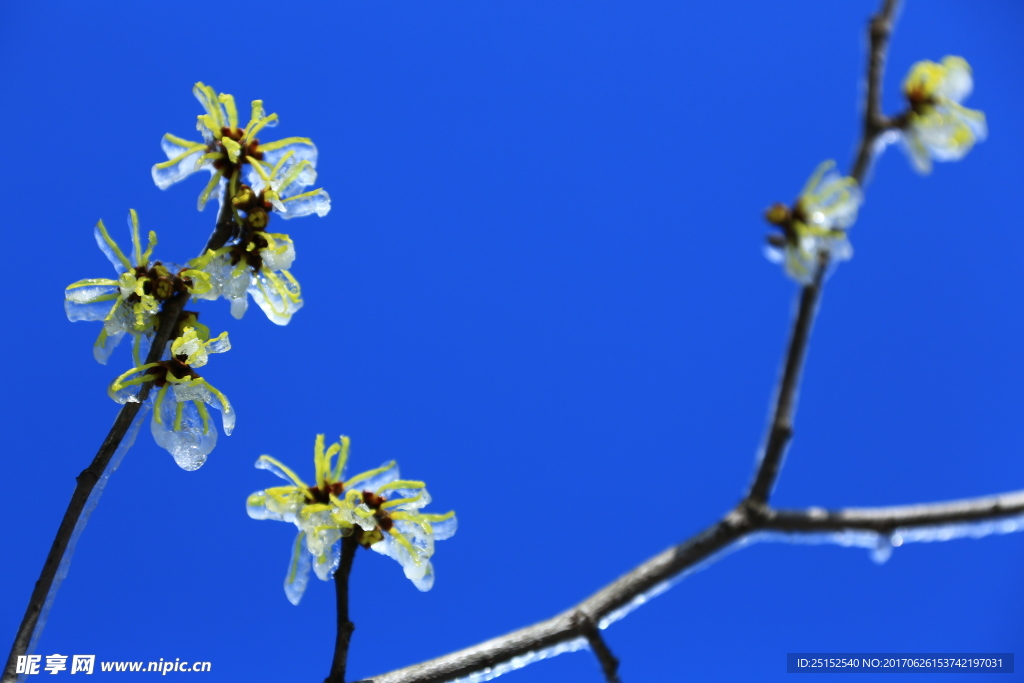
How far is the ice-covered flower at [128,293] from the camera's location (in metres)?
1.61

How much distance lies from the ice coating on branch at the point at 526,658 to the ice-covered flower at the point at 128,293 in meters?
0.93

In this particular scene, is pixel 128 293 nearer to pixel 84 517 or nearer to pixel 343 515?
pixel 84 517

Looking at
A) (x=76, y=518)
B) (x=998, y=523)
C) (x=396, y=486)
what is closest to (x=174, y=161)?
(x=76, y=518)

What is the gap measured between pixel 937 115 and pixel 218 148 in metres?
1.45

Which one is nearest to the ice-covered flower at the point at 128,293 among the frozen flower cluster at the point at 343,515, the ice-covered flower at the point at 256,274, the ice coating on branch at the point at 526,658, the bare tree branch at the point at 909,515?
the ice-covered flower at the point at 256,274

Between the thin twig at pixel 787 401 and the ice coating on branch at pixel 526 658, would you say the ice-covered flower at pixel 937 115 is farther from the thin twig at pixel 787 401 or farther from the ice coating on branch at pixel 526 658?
the ice coating on branch at pixel 526 658

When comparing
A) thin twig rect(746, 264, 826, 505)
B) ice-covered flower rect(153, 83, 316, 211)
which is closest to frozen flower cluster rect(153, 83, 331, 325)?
ice-covered flower rect(153, 83, 316, 211)

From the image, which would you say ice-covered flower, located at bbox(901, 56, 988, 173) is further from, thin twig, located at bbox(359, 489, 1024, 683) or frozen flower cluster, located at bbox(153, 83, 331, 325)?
frozen flower cluster, located at bbox(153, 83, 331, 325)

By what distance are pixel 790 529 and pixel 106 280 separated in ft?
4.75

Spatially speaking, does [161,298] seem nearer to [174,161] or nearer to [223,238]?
[223,238]

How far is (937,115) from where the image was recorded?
122 centimetres

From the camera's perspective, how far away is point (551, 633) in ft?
3.59

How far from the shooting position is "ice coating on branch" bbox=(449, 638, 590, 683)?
1.11m

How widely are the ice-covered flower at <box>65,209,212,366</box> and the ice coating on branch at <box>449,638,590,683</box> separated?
93 centimetres
